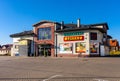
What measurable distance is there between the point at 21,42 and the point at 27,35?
239 centimetres

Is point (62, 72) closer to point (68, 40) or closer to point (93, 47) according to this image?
point (93, 47)

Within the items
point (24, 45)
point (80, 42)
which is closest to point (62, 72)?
point (80, 42)

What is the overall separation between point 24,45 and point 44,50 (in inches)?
225

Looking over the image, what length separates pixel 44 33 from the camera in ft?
139

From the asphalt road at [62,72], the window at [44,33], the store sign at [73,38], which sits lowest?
the asphalt road at [62,72]

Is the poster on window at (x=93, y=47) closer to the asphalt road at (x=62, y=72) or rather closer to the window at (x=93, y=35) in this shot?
the window at (x=93, y=35)

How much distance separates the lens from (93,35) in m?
37.1

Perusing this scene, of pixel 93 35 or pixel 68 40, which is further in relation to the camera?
pixel 68 40

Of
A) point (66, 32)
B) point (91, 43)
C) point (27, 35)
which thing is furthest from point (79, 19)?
point (27, 35)

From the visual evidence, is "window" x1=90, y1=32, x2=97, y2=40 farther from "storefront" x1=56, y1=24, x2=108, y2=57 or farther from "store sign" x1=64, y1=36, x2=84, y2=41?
"store sign" x1=64, y1=36, x2=84, y2=41

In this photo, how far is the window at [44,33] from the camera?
42019mm

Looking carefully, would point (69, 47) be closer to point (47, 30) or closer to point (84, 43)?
point (84, 43)

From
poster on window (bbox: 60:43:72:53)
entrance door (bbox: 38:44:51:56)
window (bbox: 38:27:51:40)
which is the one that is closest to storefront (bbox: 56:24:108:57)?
poster on window (bbox: 60:43:72:53)

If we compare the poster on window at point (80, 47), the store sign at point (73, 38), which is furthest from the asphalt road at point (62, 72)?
the store sign at point (73, 38)
